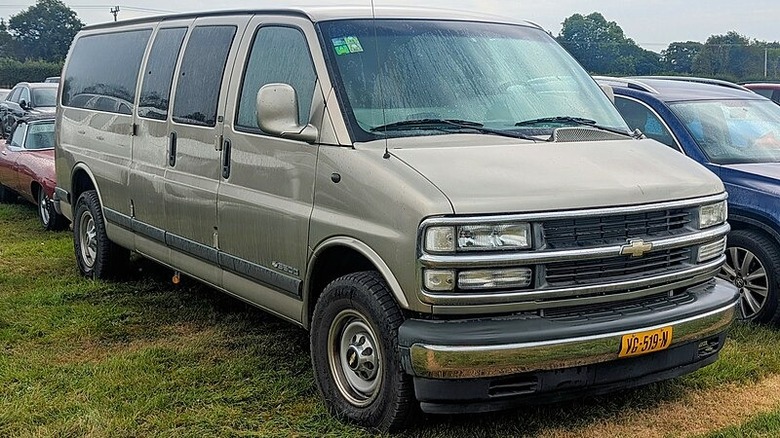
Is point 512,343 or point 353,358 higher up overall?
point 512,343

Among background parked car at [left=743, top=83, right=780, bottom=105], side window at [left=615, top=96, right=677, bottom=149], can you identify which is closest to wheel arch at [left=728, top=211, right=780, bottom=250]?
side window at [left=615, top=96, right=677, bottom=149]

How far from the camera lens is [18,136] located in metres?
12.1

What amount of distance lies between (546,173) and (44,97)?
17.9 metres

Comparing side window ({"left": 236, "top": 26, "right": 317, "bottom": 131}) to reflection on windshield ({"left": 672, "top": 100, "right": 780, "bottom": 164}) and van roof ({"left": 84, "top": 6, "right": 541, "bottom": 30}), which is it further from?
reflection on windshield ({"left": 672, "top": 100, "right": 780, "bottom": 164})

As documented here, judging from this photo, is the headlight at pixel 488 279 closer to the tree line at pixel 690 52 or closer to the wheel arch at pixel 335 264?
the wheel arch at pixel 335 264

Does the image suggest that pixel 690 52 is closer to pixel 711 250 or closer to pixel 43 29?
pixel 711 250

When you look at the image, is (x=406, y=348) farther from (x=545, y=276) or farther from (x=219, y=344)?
(x=219, y=344)

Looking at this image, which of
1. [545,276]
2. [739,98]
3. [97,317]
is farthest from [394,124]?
[739,98]

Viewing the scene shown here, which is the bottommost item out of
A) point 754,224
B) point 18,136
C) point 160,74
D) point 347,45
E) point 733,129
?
point 18,136

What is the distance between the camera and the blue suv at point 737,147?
20.4 feet

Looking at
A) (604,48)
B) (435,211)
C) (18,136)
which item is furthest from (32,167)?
(604,48)

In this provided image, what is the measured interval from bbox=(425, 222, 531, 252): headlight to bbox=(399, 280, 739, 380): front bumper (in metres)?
0.34

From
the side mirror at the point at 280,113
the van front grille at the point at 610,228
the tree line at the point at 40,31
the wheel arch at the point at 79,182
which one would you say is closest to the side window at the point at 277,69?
the side mirror at the point at 280,113

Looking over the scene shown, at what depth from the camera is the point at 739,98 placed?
7.55m
